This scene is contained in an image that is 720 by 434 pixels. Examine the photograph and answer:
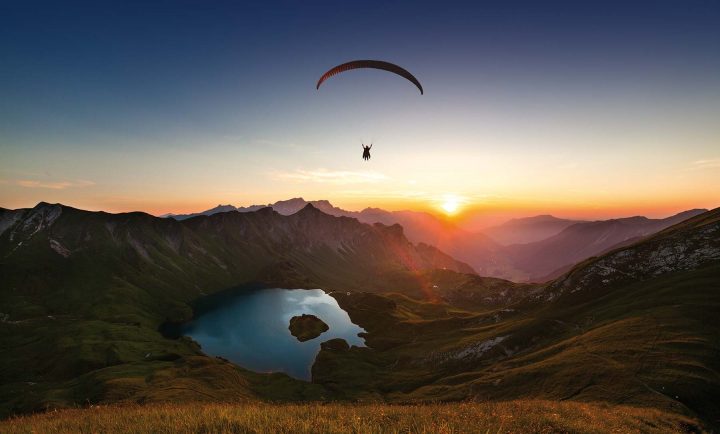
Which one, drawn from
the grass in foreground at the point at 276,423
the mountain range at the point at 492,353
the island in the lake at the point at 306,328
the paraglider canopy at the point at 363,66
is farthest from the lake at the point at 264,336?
the grass in foreground at the point at 276,423

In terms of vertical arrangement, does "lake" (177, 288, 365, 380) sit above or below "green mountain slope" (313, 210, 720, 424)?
below

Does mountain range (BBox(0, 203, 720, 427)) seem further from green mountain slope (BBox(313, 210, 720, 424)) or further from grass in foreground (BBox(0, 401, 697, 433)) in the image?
grass in foreground (BBox(0, 401, 697, 433))

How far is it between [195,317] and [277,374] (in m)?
119

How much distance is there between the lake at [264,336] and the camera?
383 feet

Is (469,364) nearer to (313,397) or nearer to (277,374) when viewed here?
(313,397)

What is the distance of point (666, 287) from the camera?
6725 centimetres

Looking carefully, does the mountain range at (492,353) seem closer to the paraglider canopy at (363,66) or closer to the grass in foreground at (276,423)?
the grass in foreground at (276,423)

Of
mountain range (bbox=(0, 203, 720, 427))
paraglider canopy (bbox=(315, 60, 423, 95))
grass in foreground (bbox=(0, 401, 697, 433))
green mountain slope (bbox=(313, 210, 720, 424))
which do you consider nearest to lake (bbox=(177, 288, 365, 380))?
mountain range (bbox=(0, 203, 720, 427))

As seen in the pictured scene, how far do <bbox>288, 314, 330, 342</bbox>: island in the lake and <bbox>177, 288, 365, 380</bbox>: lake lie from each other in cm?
259

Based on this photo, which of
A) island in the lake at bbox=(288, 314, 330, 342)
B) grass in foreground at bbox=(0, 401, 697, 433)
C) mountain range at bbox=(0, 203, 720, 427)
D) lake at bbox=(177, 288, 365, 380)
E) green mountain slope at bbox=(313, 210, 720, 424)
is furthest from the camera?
island in the lake at bbox=(288, 314, 330, 342)

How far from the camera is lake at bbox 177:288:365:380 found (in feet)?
383

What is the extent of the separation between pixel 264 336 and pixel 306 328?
63.4 feet

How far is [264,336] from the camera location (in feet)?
490

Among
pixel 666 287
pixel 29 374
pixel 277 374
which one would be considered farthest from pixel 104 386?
pixel 666 287
